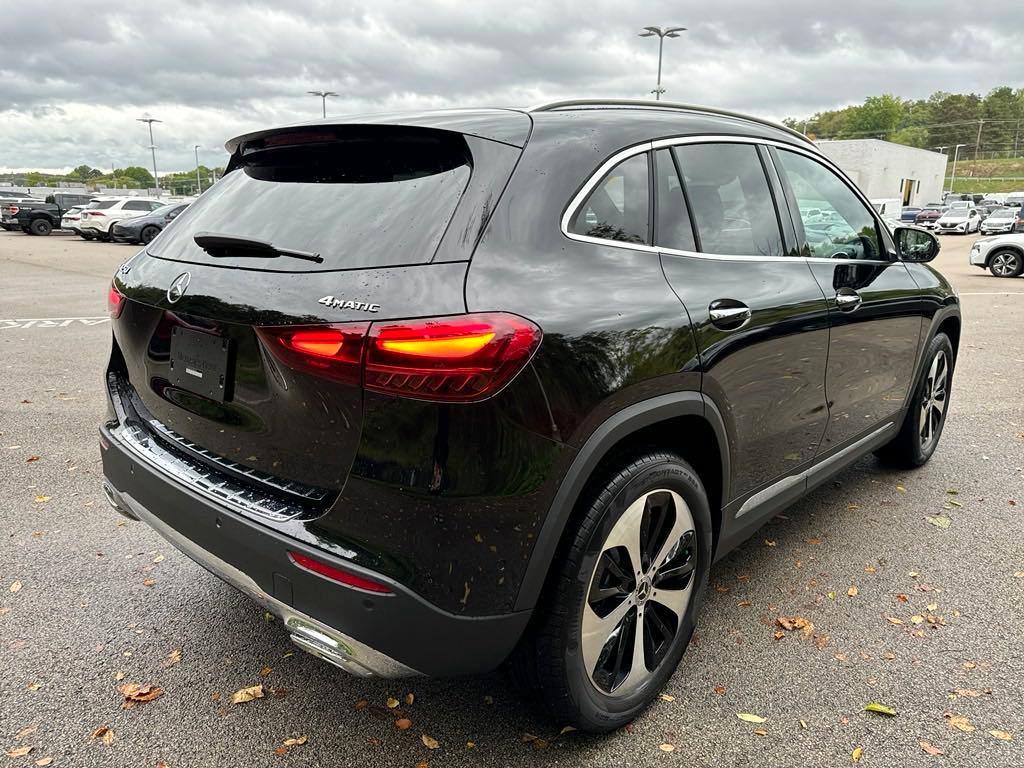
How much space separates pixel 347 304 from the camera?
1978mm

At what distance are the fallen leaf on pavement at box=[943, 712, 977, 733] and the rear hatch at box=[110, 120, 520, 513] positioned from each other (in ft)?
6.75

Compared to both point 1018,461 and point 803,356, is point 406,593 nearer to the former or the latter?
point 803,356

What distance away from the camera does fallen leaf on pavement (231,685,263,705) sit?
2.62 meters

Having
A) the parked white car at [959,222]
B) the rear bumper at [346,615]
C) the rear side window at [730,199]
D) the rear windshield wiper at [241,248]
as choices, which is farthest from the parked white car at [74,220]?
the parked white car at [959,222]

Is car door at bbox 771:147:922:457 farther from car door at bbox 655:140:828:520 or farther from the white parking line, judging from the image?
the white parking line

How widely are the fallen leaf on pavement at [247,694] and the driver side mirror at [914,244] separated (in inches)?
142

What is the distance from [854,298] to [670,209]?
124 cm

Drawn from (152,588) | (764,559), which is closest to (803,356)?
(764,559)

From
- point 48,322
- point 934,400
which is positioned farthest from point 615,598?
point 48,322

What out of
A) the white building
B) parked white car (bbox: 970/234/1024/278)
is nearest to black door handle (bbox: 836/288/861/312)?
parked white car (bbox: 970/234/1024/278)

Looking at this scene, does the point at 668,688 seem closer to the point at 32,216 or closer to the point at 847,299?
the point at 847,299

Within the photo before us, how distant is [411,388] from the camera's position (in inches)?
74.4

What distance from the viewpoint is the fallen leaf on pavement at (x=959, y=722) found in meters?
2.51

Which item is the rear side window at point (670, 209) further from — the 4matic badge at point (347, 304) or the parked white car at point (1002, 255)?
the parked white car at point (1002, 255)
